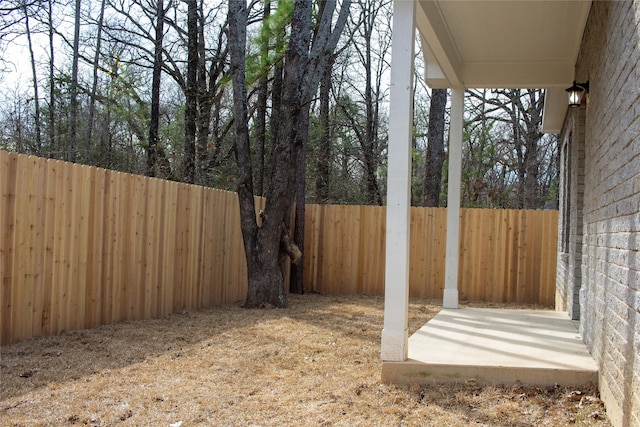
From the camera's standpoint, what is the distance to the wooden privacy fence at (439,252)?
1029cm

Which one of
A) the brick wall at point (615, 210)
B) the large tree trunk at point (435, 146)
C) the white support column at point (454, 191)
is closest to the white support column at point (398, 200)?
the brick wall at point (615, 210)

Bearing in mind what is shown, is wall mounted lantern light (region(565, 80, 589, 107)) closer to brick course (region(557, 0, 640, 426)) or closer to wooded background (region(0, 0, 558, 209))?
brick course (region(557, 0, 640, 426))

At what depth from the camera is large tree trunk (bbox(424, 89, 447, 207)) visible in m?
12.3

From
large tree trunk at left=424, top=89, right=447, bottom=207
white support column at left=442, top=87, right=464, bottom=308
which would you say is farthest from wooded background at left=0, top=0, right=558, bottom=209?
white support column at left=442, top=87, right=464, bottom=308

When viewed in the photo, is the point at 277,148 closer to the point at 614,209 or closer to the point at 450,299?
the point at 450,299

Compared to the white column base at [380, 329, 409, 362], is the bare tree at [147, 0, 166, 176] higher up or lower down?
higher up

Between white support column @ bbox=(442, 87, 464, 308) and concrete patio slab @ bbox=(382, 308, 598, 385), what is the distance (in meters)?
1.36

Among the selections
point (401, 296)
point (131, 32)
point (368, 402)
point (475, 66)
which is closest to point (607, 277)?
point (401, 296)

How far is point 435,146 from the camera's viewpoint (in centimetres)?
1241

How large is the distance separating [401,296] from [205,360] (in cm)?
184

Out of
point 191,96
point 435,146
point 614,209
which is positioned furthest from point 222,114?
point 614,209

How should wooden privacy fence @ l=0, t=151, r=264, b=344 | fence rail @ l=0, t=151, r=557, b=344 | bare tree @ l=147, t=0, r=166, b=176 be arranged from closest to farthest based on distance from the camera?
1. wooden privacy fence @ l=0, t=151, r=264, b=344
2. fence rail @ l=0, t=151, r=557, b=344
3. bare tree @ l=147, t=0, r=166, b=176

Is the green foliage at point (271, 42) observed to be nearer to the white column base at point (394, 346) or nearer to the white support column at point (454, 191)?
the white support column at point (454, 191)

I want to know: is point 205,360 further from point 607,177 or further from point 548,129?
point 548,129
